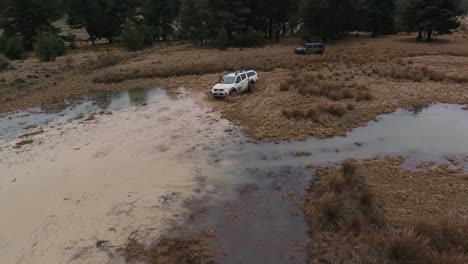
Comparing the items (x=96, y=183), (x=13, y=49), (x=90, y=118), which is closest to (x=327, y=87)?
(x=90, y=118)

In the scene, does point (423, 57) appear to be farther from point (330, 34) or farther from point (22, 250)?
point (22, 250)

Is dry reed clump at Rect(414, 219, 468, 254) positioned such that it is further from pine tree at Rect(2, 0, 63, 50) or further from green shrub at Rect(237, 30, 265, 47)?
pine tree at Rect(2, 0, 63, 50)

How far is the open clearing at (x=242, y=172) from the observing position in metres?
11.3

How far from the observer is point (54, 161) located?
18297 millimetres

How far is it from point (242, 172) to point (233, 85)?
13.1 m

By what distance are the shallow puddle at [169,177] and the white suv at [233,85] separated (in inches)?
110

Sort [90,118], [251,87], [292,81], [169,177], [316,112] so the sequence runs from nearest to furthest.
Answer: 1. [169,177]
2. [316,112]
3. [90,118]
4. [292,81]
5. [251,87]

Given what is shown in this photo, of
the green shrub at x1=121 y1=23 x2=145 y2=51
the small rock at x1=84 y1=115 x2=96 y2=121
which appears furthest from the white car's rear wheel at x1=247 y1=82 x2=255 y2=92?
the green shrub at x1=121 y1=23 x2=145 y2=51

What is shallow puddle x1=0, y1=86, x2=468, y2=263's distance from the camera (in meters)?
11.9

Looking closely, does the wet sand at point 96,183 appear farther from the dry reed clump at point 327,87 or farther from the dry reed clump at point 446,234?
the dry reed clump at point 327,87

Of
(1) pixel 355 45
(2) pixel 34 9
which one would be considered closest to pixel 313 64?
(1) pixel 355 45

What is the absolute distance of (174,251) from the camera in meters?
11.1

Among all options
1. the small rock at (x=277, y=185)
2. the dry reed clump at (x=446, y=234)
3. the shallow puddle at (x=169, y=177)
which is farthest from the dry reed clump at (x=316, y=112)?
the dry reed clump at (x=446, y=234)

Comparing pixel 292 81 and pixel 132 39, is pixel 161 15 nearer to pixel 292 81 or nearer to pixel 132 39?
pixel 132 39
